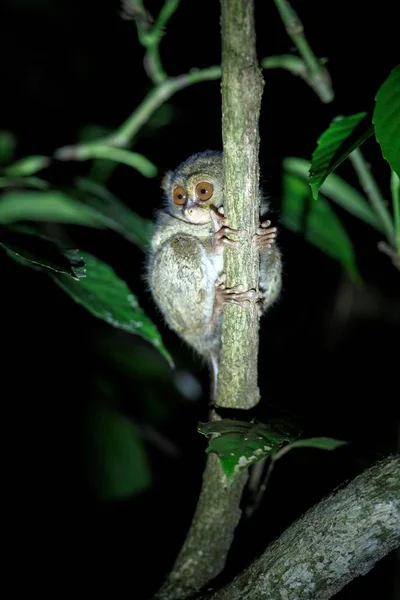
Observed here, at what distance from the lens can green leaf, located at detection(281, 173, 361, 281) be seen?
3014mm

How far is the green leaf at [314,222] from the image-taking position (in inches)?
119

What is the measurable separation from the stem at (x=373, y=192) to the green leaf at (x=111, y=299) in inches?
50.5

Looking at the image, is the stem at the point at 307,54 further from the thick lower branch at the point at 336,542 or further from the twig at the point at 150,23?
the thick lower branch at the point at 336,542

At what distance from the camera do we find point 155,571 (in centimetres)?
345

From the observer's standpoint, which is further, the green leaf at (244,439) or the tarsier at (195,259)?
the tarsier at (195,259)

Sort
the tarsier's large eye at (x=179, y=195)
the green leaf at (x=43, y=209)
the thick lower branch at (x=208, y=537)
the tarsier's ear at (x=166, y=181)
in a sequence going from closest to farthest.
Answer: the thick lower branch at (x=208, y=537) → the tarsier's large eye at (x=179, y=195) → the tarsier's ear at (x=166, y=181) → the green leaf at (x=43, y=209)

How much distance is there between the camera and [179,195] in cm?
281

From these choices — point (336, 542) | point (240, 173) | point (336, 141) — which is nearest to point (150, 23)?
point (336, 141)

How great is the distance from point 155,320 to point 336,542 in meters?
2.42

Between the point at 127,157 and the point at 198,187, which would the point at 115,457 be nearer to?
the point at 127,157

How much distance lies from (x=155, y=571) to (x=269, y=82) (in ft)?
9.96

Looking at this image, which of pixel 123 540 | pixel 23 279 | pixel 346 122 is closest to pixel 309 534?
pixel 346 122

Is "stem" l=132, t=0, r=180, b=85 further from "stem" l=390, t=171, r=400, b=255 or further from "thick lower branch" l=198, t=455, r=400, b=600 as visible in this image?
"thick lower branch" l=198, t=455, r=400, b=600

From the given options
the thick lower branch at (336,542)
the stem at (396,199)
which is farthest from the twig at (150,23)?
the thick lower branch at (336,542)
